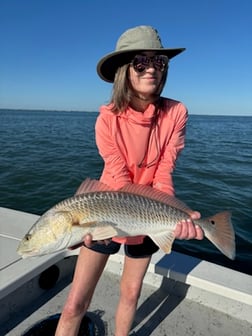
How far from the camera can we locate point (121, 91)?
9.93ft

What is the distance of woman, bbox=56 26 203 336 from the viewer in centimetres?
294

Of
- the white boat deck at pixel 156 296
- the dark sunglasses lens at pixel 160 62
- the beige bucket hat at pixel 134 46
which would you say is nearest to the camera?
the beige bucket hat at pixel 134 46

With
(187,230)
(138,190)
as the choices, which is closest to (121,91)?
(138,190)

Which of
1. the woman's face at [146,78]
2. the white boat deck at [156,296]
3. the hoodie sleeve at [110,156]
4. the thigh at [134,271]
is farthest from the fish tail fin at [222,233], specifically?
the woman's face at [146,78]

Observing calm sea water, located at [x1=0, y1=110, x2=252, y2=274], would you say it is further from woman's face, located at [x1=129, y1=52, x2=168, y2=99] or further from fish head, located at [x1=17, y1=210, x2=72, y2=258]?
fish head, located at [x1=17, y1=210, x2=72, y2=258]

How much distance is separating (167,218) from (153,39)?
1635 mm

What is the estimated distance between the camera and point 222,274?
161 inches

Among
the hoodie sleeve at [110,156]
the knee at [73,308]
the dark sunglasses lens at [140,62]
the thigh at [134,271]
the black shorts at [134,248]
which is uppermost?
the dark sunglasses lens at [140,62]

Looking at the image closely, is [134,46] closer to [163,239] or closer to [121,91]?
[121,91]

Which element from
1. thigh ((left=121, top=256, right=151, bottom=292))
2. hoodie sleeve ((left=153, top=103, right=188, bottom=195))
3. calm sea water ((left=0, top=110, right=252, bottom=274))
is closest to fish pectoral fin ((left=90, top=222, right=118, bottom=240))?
thigh ((left=121, top=256, right=151, bottom=292))

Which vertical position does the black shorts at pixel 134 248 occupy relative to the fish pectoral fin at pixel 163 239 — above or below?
below

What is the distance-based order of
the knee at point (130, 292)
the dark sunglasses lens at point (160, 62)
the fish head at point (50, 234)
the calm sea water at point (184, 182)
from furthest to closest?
the calm sea water at point (184, 182) → the knee at point (130, 292) → the dark sunglasses lens at point (160, 62) → the fish head at point (50, 234)

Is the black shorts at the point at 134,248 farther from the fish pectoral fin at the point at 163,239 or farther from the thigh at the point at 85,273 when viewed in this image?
the fish pectoral fin at the point at 163,239

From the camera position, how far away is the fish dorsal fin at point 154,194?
2898mm
